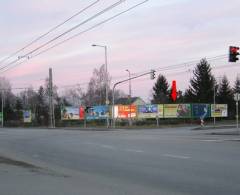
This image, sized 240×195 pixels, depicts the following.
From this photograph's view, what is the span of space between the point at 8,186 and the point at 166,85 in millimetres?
117987

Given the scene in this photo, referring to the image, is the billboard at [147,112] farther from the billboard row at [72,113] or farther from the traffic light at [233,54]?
the traffic light at [233,54]

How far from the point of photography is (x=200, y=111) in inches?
3327

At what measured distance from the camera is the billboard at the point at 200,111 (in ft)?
274

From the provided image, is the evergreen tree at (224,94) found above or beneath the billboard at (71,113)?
above

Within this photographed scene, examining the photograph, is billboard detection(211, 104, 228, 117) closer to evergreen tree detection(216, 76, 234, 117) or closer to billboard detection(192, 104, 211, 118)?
billboard detection(192, 104, 211, 118)

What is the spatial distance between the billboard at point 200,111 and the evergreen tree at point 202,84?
15910mm

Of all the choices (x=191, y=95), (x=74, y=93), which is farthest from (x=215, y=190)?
(x=74, y=93)

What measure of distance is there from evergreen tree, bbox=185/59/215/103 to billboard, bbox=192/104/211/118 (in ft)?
52.2

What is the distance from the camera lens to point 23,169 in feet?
52.5

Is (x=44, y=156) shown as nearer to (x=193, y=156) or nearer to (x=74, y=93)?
(x=193, y=156)

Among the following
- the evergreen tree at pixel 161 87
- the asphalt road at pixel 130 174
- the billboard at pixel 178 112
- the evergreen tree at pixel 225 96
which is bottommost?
the asphalt road at pixel 130 174

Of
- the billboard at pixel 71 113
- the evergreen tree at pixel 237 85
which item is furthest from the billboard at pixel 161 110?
the evergreen tree at pixel 237 85

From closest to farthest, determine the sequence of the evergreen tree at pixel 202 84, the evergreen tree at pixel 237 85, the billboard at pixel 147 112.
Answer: the billboard at pixel 147 112 < the evergreen tree at pixel 202 84 < the evergreen tree at pixel 237 85

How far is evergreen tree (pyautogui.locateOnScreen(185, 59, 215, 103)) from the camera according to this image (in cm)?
10281
